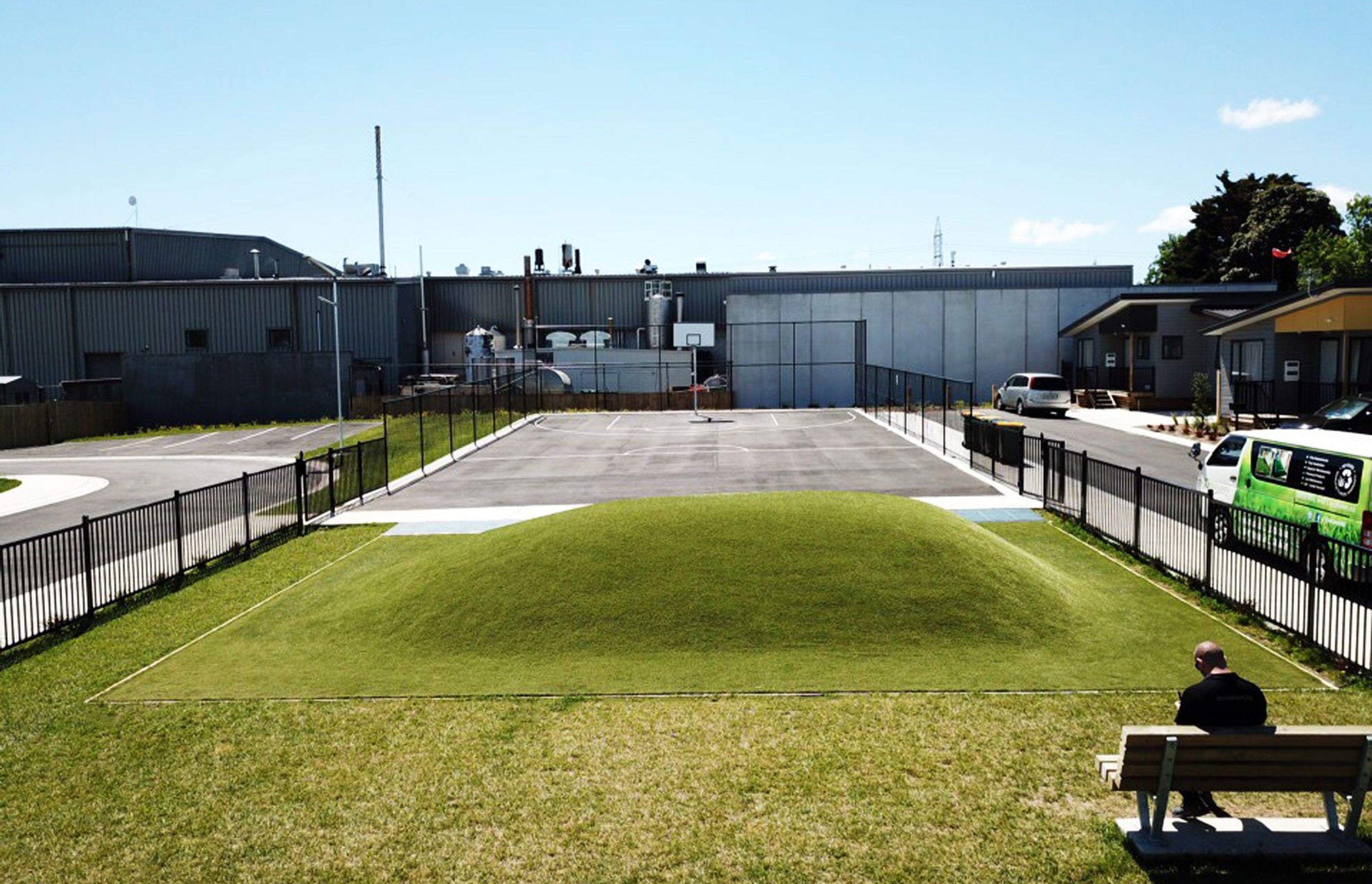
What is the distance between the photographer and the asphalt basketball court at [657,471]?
25641mm

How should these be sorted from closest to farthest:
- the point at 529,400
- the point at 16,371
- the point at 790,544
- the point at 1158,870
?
the point at 1158,870
the point at 790,544
the point at 529,400
the point at 16,371

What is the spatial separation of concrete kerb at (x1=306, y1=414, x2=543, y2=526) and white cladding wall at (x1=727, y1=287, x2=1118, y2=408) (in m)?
19.5

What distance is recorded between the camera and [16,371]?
6669 centimetres

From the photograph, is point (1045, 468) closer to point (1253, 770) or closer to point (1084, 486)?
point (1084, 486)

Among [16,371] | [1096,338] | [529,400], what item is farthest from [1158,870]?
[16,371]

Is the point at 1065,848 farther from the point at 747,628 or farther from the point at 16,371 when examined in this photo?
the point at 16,371

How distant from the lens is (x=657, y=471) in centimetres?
3156

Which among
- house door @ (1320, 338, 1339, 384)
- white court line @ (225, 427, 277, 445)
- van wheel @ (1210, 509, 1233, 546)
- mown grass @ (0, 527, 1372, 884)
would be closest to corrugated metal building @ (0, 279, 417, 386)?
white court line @ (225, 427, 277, 445)

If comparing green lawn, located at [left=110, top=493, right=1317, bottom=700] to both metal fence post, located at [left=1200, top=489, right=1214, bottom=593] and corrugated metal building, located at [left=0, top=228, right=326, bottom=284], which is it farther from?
corrugated metal building, located at [left=0, top=228, right=326, bottom=284]

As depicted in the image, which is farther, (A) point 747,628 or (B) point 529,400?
(B) point 529,400

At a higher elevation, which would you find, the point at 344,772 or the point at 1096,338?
the point at 1096,338

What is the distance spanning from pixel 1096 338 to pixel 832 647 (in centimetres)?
4886

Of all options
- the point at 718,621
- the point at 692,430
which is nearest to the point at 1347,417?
the point at 692,430

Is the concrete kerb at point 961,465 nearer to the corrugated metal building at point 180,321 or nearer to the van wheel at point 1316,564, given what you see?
the van wheel at point 1316,564
